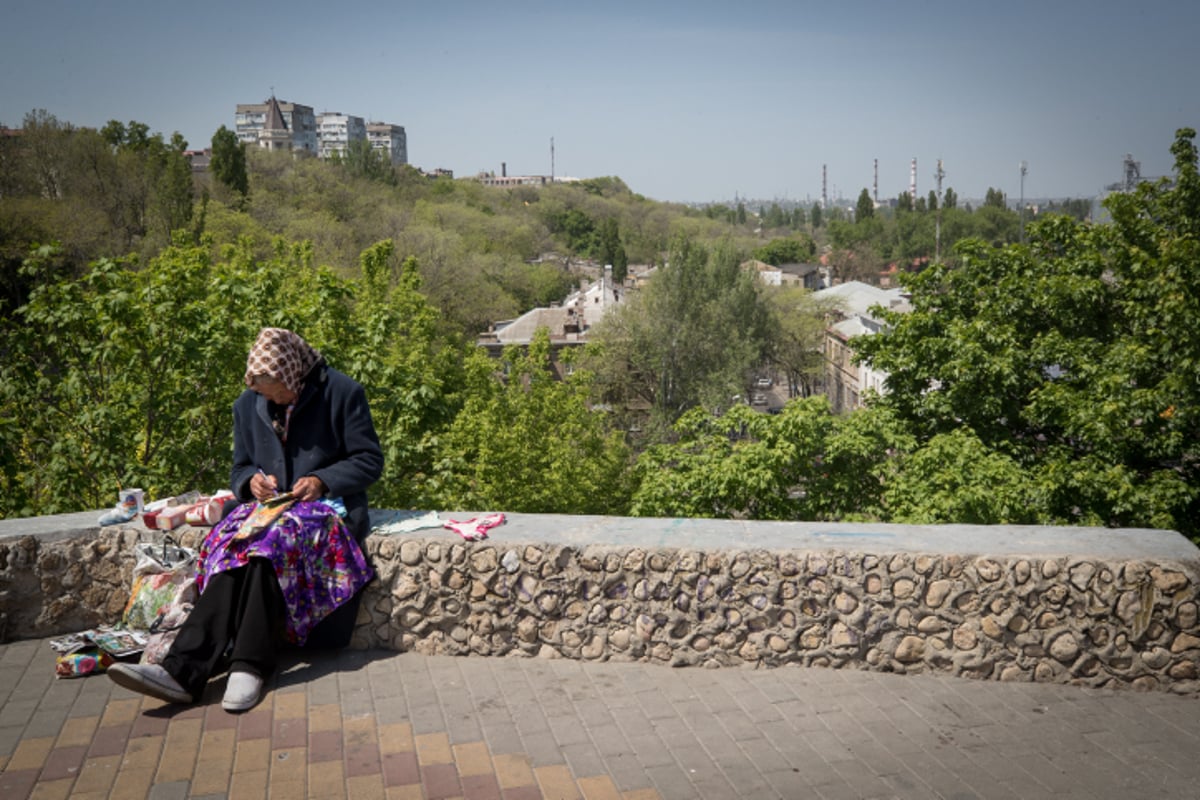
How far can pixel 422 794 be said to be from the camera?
372 centimetres

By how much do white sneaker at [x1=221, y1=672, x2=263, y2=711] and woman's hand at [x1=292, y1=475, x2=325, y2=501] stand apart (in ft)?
2.74

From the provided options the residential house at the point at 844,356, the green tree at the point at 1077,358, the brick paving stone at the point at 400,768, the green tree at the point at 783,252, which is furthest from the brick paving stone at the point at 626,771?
the green tree at the point at 783,252

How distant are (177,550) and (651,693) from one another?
2.49 meters

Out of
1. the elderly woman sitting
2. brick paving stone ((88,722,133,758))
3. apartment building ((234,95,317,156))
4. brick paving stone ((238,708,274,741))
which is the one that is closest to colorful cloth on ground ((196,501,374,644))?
the elderly woman sitting

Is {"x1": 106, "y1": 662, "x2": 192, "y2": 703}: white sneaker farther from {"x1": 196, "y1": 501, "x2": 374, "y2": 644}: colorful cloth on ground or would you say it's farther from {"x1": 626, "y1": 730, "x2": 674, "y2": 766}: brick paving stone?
{"x1": 626, "y1": 730, "x2": 674, "y2": 766}: brick paving stone

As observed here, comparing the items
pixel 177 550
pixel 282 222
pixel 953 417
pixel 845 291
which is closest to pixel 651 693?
pixel 177 550

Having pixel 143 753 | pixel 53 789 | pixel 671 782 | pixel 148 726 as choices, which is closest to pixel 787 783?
pixel 671 782

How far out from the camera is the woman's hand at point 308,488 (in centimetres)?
469

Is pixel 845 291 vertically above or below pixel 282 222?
below

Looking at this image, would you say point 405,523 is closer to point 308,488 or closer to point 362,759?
point 308,488

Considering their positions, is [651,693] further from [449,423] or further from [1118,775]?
[449,423]

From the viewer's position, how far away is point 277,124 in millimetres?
166500

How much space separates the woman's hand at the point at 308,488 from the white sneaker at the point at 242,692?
84 centimetres

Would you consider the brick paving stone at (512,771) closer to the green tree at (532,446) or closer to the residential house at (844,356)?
the green tree at (532,446)
